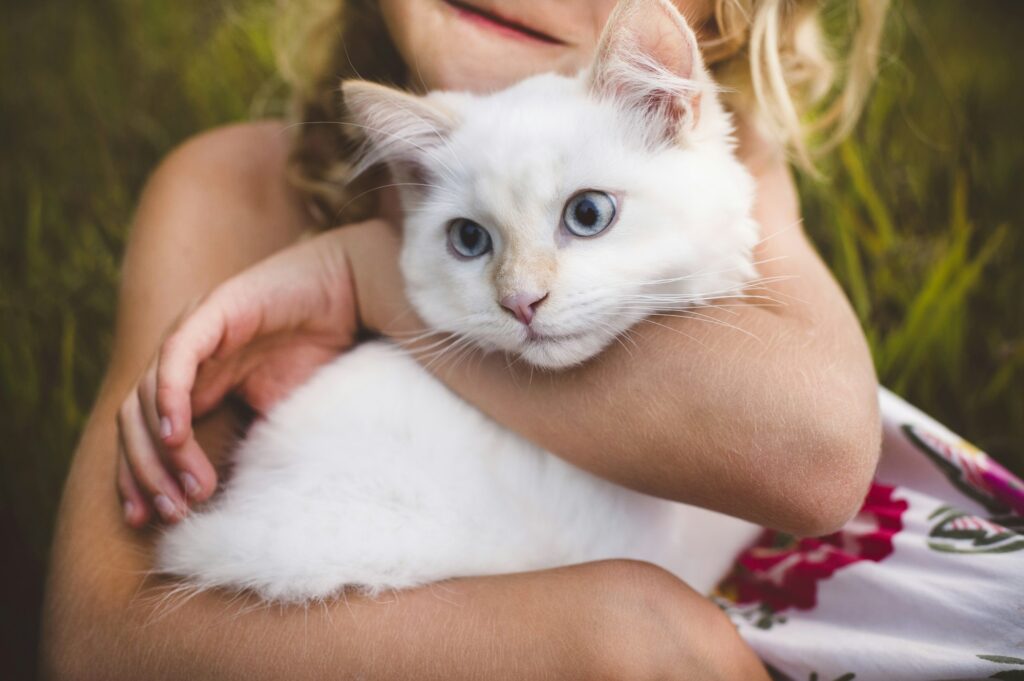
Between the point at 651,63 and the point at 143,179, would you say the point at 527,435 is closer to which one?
the point at 651,63

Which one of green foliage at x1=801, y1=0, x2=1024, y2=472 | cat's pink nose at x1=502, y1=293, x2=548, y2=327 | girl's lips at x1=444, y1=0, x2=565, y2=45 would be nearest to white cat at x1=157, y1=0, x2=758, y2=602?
cat's pink nose at x1=502, y1=293, x2=548, y2=327

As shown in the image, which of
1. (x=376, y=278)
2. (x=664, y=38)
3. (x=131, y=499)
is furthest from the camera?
(x=376, y=278)

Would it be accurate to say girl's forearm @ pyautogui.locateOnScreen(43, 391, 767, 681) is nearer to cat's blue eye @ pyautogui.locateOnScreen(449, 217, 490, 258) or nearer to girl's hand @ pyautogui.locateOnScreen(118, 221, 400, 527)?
girl's hand @ pyautogui.locateOnScreen(118, 221, 400, 527)

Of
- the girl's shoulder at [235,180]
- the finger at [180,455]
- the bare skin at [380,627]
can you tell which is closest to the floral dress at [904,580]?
the bare skin at [380,627]

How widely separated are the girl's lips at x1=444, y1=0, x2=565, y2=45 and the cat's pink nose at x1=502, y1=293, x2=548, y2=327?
55 centimetres

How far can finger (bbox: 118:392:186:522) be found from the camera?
43.6 inches

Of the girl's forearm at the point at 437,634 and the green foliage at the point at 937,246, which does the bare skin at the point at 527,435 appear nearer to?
the girl's forearm at the point at 437,634

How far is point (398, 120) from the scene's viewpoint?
1.12 metres

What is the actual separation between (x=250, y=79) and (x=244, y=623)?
2431mm

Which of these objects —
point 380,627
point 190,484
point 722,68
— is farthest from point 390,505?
point 722,68

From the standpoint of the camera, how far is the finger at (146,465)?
1106 millimetres

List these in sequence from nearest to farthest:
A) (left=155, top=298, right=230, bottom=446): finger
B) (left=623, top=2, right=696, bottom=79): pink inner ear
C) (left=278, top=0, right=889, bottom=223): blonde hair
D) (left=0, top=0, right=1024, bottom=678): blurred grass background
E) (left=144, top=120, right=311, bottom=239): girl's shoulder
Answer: (left=623, top=2, right=696, bottom=79): pink inner ear
(left=155, top=298, right=230, bottom=446): finger
(left=278, top=0, right=889, bottom=223): blonde hair
(left=144, top=120, right=311, bottom=239): girl's shoulder
(left=0, top=0, right=1024, bottom=678): blurred grass background

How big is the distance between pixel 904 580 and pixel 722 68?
37.5 inches

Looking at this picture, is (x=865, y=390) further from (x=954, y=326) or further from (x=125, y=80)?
(x=125, y=80)
